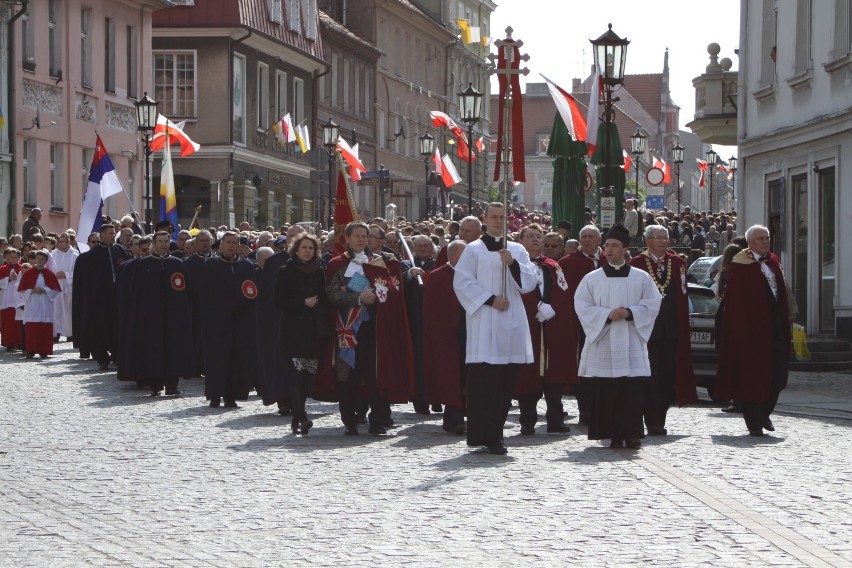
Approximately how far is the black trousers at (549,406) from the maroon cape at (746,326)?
158cm

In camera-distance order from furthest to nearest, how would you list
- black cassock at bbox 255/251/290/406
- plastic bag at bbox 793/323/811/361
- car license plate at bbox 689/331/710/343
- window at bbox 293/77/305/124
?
window at bbox 293/77/305/124 < plastic bag at bbox 793/323/811/361 < car license plate at bbox 689/331/710/343 < black cassock at bbox 255/251/290/406

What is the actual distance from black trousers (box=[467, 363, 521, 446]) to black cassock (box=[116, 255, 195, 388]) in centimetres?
695

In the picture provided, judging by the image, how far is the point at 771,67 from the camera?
33.7m

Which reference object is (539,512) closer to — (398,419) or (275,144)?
(398,419)

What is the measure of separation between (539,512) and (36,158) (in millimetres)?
30898

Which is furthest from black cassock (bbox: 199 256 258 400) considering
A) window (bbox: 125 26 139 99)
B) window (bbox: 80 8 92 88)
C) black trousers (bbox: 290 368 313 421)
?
window (bbox: 125 26 139 99)

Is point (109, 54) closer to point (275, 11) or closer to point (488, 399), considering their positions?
point (275, 11)

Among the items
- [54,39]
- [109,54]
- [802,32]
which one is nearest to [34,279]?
[802,32]

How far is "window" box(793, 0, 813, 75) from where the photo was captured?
3136 cm

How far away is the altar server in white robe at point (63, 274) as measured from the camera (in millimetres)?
29797

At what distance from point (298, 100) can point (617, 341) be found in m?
47.0

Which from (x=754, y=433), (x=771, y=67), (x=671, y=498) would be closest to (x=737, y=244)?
(x=754, y=433)

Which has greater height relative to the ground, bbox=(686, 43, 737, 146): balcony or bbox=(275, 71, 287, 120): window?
bbox=(275, 71, 287, 120): window

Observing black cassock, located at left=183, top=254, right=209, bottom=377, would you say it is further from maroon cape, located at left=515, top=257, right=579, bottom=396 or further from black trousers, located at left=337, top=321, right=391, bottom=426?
maroon cape, located at left=515, top=257, right=579, bottom=396
